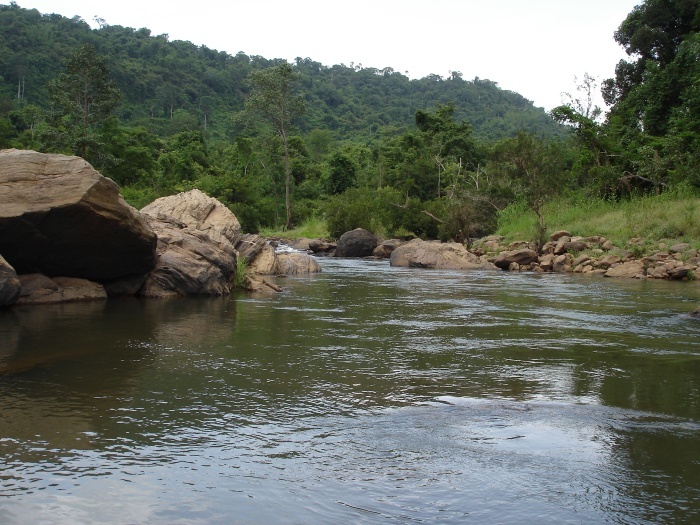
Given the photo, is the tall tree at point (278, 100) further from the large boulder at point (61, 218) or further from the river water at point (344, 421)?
the river water at point (344, 421)

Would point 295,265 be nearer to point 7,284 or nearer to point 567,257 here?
point 567,257

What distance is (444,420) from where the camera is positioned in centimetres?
499

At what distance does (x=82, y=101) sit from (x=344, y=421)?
37.9 metres

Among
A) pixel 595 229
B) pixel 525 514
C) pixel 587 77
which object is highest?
pixel 587 77

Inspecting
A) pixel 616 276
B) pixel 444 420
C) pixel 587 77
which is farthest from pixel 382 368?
pixel 587 77

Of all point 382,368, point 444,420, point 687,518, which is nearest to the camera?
point 687,518

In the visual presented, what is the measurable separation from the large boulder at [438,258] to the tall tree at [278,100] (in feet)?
82.1

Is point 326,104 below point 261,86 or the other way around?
the other way around

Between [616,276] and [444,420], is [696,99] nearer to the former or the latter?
[616,276]

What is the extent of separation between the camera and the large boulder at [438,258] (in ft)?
81.2

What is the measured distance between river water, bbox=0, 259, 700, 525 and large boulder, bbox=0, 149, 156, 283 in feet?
4.68

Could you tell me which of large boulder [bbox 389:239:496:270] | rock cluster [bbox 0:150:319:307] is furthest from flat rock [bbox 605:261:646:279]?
rock cluster [bbox 0:150:319:307]

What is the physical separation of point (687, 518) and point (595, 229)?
82.3 feet

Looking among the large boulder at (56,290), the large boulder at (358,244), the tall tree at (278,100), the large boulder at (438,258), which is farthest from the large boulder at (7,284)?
the tall tree at (278,100)
